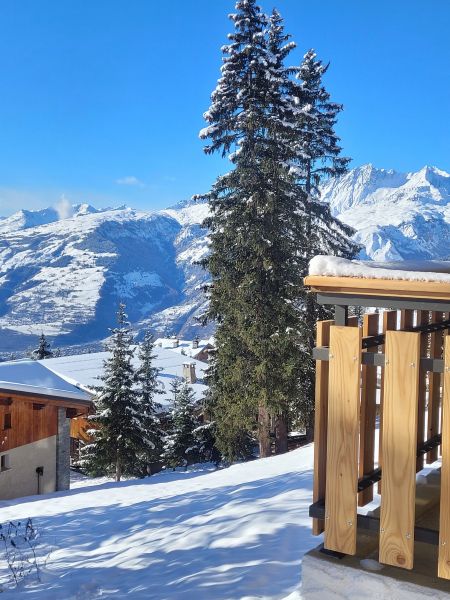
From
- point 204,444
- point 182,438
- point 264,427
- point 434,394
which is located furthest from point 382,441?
point 182,438

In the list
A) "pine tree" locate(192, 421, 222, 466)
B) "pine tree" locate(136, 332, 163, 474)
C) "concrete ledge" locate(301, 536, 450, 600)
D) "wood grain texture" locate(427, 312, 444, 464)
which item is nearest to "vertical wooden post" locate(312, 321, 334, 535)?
"concrete ledge" locate(301, 536, 450, 600)

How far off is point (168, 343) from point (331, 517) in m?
102

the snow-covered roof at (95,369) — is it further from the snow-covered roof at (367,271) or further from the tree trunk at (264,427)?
the snow-covered roof at (367,271)

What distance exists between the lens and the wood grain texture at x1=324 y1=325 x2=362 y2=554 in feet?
8.68

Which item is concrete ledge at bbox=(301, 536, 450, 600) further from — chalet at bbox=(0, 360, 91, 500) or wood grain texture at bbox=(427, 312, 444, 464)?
chalet at bbox=(0, 360, 91, 500)

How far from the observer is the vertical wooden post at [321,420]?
111 inches

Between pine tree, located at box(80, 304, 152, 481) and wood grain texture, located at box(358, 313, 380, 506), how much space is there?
22293mm

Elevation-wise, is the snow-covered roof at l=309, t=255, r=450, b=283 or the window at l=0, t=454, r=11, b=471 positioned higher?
the snow-covered roof at l=309, t=255, r=450, b=283

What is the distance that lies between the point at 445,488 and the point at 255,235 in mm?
14875

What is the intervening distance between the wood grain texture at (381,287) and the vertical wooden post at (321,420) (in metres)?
0.25

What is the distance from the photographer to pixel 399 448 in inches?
100

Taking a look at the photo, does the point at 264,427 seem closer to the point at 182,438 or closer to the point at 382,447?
the point at 182,438

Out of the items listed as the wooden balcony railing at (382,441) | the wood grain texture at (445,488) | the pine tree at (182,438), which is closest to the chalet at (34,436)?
the pine tree at (182,438)

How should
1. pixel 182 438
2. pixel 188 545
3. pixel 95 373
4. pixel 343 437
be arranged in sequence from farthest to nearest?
pixel 95 373 → pixel 182 438 → pixel 188 545 → pixel 343 437
